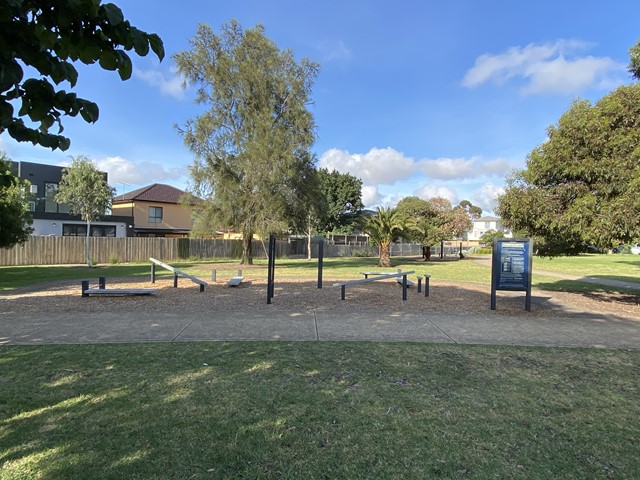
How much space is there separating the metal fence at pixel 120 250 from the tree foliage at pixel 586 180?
20814mm

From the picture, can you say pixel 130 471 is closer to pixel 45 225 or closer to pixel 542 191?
pixel 542 191

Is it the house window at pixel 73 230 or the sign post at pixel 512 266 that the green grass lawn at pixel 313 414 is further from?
the house window at pixel 73 230

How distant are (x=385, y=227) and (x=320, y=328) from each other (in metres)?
22.7

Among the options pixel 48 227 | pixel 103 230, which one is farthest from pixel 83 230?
pixel 48 227

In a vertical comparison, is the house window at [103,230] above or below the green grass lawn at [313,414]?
above

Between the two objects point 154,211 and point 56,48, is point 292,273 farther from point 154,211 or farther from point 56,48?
point 154,211

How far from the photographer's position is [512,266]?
938 centimetres

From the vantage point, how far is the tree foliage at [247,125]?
22172mm

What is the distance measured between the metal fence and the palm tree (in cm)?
773

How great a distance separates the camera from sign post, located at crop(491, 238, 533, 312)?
9227 mm

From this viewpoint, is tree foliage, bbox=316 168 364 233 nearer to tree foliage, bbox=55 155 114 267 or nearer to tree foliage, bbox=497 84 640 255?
tree foliage, bbox=55 155 114 267

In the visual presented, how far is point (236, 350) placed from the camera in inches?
215

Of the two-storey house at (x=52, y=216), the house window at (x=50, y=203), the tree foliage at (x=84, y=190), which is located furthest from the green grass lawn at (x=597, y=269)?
the house window at (x=50, y=203)

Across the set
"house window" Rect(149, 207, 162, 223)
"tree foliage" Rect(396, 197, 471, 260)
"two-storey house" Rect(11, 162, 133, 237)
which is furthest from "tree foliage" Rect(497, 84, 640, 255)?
"house window" Rect(149, 207, 162, 223)
